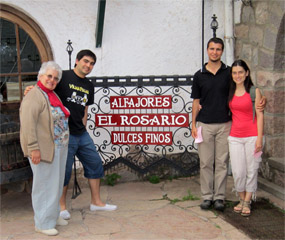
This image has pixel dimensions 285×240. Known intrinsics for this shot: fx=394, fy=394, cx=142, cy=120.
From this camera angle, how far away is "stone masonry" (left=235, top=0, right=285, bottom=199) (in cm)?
459

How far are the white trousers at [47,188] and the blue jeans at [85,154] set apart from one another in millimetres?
306

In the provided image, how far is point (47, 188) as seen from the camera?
11.8 ft

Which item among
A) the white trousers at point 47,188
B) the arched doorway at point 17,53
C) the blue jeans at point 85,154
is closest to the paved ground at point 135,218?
the white trousers at point 47,188

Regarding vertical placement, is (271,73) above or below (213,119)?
above

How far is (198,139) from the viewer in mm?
4199

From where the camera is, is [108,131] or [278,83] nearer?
[278,83]

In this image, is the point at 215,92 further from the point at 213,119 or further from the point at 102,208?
the point at 102,208

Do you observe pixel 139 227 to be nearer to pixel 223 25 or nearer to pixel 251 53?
pixel 251 53

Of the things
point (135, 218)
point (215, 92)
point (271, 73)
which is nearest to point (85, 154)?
point (135, 218)

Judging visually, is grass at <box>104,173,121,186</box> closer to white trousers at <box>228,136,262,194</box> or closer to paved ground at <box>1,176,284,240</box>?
paved ground at <box>1,176,284,240</box>

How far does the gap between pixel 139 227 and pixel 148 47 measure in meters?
2.70

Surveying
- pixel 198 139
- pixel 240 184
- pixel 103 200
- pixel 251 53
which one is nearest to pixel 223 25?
pixel 251 53

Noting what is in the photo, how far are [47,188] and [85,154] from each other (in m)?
0.66

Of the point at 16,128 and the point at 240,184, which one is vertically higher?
the point at 16,128
